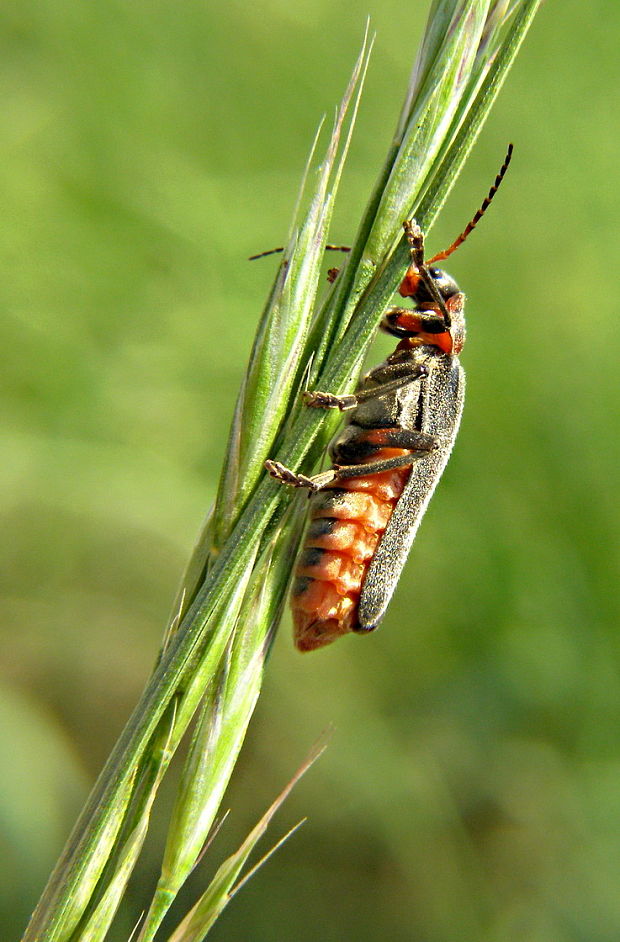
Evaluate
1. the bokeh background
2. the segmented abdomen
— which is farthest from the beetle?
the bokeh background

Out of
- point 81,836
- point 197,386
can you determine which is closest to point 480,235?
point 197,386

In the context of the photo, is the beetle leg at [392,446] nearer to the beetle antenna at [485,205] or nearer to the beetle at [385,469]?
the beetle at [385,469]

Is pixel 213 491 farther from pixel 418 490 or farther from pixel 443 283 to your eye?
pixel 443 283

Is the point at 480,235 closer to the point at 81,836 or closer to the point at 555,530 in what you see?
the point at 555,530

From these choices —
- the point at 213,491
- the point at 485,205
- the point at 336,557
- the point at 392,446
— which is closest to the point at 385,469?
the point at 392,446

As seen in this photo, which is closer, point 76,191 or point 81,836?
point 81,836

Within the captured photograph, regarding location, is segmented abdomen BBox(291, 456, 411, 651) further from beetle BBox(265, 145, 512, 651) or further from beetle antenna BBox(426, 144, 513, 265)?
beetle antenna BBox(426, 144, 513, 265)
